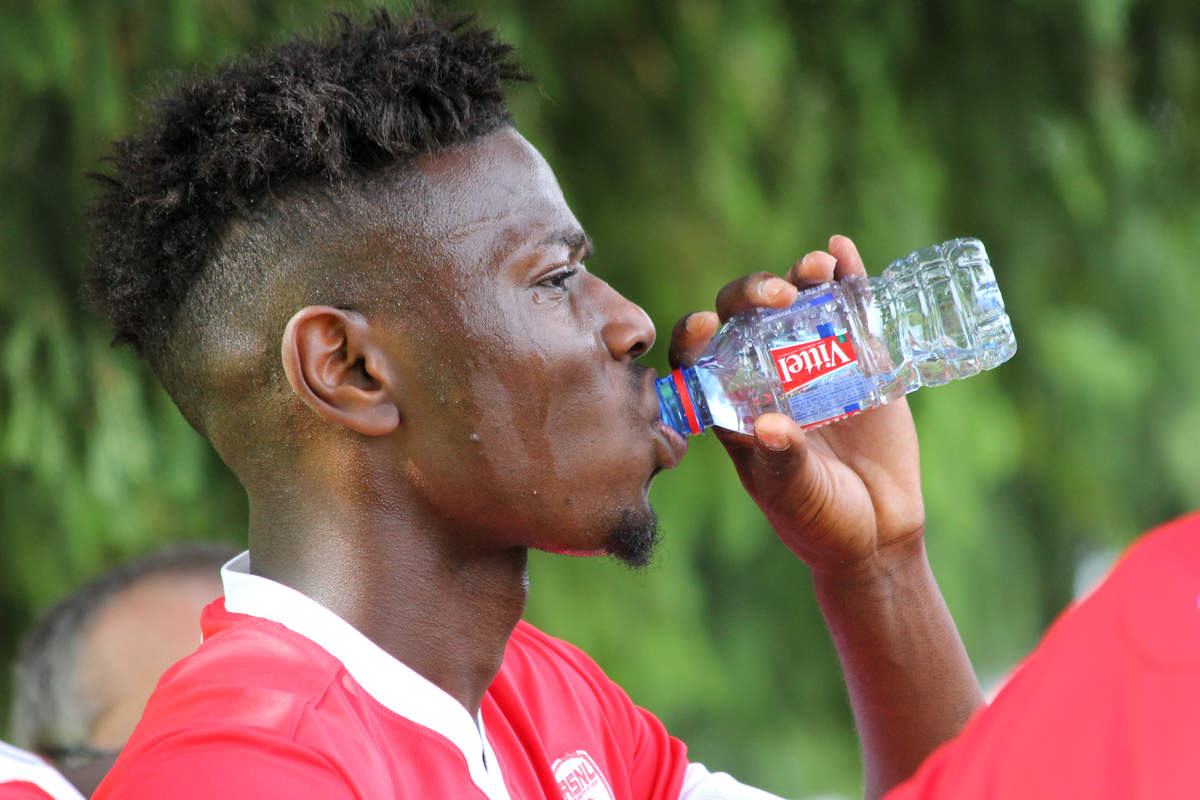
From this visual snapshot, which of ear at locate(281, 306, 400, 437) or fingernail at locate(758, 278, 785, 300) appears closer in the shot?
ear at locate(281, 306, 400, 437)

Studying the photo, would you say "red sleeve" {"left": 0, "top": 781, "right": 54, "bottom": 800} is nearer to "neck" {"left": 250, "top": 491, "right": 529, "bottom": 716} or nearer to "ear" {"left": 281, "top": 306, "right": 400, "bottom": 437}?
"neck" {"left": 250, "top": 491, "right": 529, "bottom": 716}

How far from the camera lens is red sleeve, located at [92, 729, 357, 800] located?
1100 millimetres

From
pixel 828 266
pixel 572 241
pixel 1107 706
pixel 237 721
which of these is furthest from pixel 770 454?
pixel 1107 706

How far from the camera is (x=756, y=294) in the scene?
66.8 inches

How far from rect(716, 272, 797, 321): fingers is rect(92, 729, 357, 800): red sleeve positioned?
32.4 inches

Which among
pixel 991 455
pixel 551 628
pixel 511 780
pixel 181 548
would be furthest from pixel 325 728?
pixel 991 455

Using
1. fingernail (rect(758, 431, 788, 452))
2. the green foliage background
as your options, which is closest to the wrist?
fingernail (rect(758, 431, 788, 452))

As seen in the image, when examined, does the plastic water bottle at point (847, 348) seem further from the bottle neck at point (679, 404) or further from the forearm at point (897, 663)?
the forearm at point (897, 663)

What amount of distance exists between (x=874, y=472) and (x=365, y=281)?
832 millimetres

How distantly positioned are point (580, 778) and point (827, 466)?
548 mm

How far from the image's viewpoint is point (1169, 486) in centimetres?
386

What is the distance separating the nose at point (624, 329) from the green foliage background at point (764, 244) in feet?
4.72

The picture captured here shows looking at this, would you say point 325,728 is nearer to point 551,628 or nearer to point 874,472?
point 874,472

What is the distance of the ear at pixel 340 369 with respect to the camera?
1.46m
